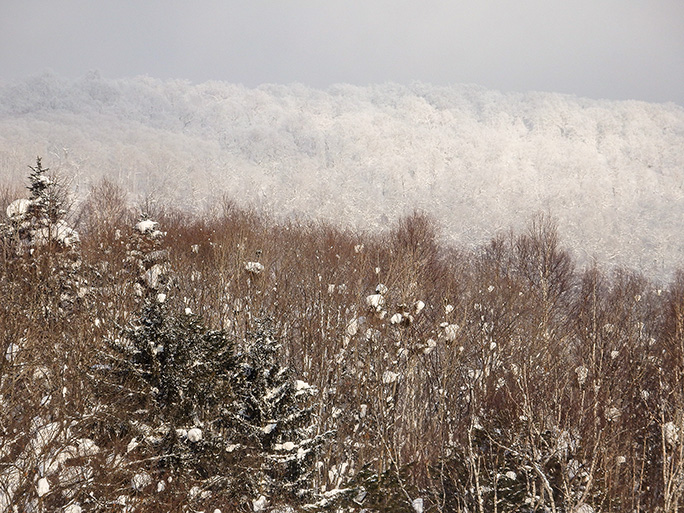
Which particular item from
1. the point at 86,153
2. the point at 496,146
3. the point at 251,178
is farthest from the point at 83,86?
the point at 496,146

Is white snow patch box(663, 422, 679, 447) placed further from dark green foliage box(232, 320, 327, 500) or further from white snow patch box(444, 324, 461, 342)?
dark green foliage box(232, 320, 327, 500)

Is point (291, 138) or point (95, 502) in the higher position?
point (291, 138)

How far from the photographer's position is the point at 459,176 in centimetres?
11144

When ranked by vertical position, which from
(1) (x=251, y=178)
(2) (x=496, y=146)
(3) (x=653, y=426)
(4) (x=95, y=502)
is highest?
(2) (x=496, y=146)

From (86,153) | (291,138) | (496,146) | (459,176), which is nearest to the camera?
(86,153)

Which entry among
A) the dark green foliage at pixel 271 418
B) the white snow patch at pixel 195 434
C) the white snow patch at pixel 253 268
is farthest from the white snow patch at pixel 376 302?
the white snow patch at pixel 195 434

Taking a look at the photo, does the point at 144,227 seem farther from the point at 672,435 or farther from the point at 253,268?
the point at 672,435

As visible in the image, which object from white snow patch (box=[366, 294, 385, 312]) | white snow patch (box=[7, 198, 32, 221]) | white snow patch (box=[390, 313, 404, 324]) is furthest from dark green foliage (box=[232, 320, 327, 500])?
white snow patch (box=[7, 198, 32, 221])

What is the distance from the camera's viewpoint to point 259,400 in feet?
35.9

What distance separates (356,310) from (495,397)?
5651 mm

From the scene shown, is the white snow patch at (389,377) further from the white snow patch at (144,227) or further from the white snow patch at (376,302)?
the white snow patch at (144,227)

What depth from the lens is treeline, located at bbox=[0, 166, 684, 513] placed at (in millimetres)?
8211

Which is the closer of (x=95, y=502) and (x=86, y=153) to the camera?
(x=95, y=502)

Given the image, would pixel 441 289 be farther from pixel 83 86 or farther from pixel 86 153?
pixel 83 86
